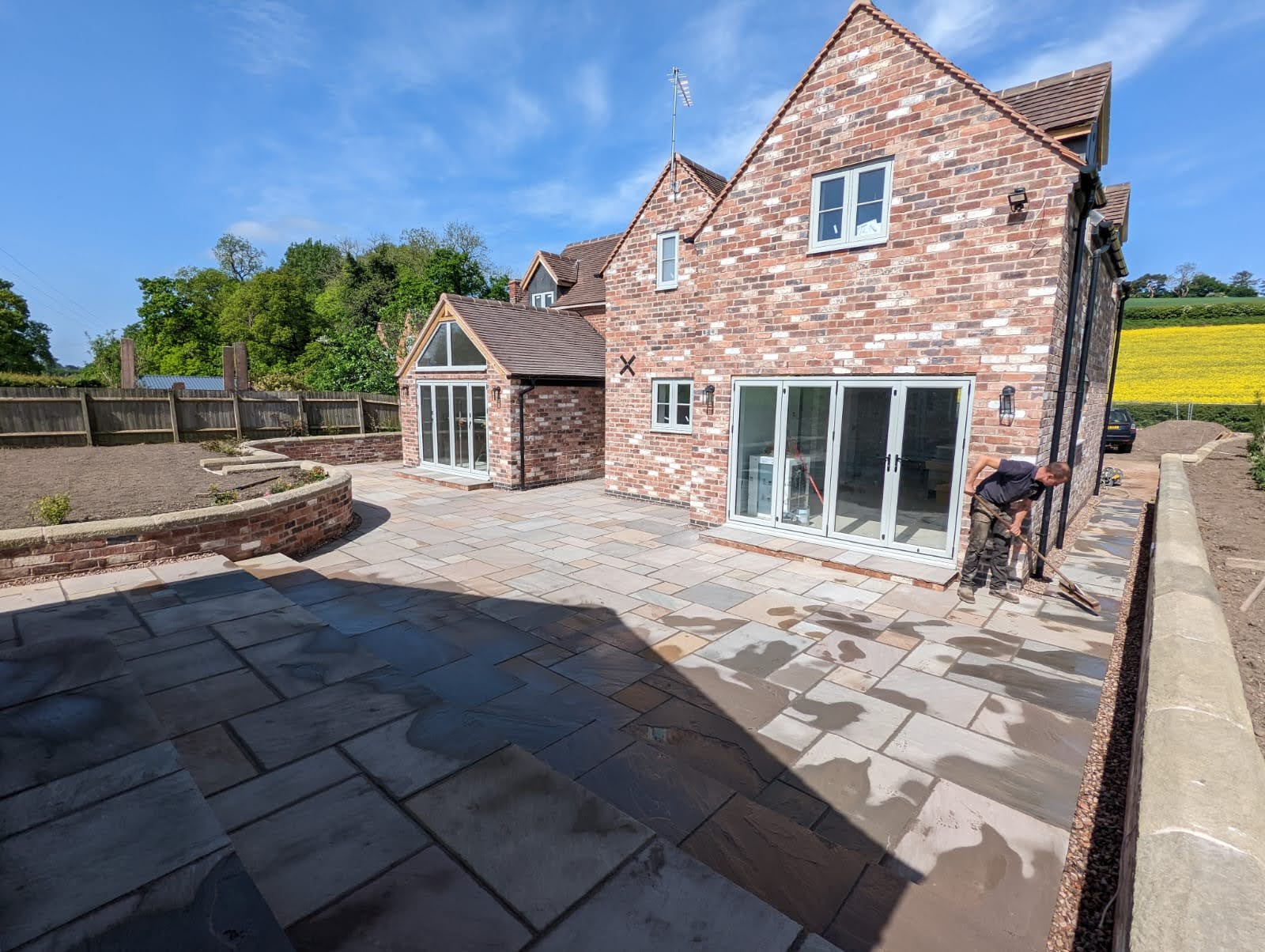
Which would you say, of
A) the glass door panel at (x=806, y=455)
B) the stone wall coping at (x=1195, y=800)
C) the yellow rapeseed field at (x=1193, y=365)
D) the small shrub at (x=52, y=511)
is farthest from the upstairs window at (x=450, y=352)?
the yellow rapeseed field at (x=1193, y=365)

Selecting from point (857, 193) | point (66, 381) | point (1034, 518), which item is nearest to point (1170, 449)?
point (1034, 518)

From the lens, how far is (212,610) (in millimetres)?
4785

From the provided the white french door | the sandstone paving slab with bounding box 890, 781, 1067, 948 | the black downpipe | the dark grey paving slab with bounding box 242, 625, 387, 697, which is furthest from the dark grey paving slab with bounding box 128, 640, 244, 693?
the white french door

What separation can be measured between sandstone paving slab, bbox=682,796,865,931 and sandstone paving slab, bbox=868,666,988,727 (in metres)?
1.67

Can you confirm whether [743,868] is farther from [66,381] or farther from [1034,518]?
[66,381]

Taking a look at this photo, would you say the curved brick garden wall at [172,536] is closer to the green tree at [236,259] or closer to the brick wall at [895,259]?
the brick wall at [895,259]

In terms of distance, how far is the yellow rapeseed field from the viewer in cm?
3094

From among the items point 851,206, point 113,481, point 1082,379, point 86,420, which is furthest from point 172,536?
point 86,420

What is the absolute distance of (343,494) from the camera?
8.77 m

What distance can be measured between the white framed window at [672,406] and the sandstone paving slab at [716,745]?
25.5ft

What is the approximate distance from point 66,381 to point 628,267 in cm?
3528

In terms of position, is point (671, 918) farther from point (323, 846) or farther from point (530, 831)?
point (323, 846)

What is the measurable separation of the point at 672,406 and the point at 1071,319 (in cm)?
638

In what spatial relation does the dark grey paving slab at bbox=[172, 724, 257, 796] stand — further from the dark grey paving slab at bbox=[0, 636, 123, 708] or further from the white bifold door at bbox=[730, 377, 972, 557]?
the white bifold door at bbox=[730, 377, 972, 557]
